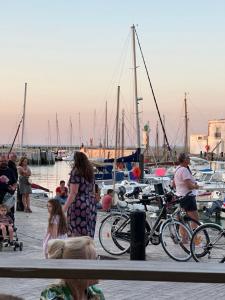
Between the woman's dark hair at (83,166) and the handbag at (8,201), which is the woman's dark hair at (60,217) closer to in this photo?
the woman's dark hair at (83,166)

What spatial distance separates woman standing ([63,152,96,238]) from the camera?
339 inches

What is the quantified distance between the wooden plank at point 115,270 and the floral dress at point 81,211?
224 inches

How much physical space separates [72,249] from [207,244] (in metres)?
6.58

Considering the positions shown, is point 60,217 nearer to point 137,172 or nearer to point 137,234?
point 137,234

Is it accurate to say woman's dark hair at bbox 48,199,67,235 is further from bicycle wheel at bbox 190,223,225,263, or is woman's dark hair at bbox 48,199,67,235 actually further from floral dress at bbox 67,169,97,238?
bicycle wheel at bbox 190,223,225,263

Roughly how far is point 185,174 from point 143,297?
4.64 metres

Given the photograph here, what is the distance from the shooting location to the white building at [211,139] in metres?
91.4

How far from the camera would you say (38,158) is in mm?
123438

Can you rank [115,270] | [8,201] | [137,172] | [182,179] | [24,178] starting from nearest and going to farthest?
[115,270]
[182,179]
[8,201]
[24,178]
[137,172]

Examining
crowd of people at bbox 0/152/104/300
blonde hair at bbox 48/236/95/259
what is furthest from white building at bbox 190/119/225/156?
blonde hair at bbox 48/236/95/259

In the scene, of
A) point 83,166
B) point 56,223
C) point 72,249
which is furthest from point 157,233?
point 72,249

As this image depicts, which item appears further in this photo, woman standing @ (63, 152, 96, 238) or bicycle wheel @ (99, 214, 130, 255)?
bicycle wheel @ (99, 214, 130, 255)

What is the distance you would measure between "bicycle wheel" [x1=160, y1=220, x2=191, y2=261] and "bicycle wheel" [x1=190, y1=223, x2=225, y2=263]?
0.90 ft

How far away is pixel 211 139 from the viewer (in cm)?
9388
